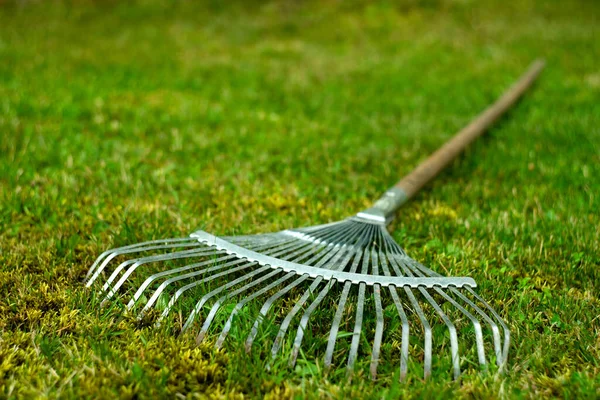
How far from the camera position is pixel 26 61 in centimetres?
588

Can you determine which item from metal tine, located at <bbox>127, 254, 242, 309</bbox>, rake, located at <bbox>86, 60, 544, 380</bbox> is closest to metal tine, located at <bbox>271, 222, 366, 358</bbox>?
rake, located at <bbox>86, 60, 544, 380</bbox>

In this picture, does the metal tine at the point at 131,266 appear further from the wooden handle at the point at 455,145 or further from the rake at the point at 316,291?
the wooden handle at the point at 455,145

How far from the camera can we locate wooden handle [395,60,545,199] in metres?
3.01

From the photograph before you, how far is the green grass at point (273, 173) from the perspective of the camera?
5.73 feet

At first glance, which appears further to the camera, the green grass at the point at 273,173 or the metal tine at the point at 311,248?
the metal tine at the point at 311,248

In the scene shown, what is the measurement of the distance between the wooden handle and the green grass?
13 cm

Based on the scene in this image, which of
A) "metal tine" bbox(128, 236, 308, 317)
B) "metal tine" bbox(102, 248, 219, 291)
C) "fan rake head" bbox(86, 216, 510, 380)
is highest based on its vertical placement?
"metal tine" bbox(102, 248, 219, 291)

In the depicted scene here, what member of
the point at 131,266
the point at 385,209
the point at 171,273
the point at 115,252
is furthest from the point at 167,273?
the point at 385,209

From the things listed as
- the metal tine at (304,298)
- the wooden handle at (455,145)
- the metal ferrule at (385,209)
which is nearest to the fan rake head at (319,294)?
the metal tine at (304,298)

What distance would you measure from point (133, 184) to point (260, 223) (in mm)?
860

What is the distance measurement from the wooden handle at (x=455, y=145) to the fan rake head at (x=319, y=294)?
64cm

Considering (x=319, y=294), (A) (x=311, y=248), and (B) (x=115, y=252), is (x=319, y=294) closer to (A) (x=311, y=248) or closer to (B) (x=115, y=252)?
(A) (x=311, y=248)

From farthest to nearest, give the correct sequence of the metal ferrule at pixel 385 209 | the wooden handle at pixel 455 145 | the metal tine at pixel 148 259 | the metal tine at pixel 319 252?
the wooden handle at pixel 455 145, the metal ferrule at pixel 385 209, the metal tine at pixel 319 252, the metal tine at pixel 148 259

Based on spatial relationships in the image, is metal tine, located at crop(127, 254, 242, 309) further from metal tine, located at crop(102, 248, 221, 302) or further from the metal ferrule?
the metal ferrule
